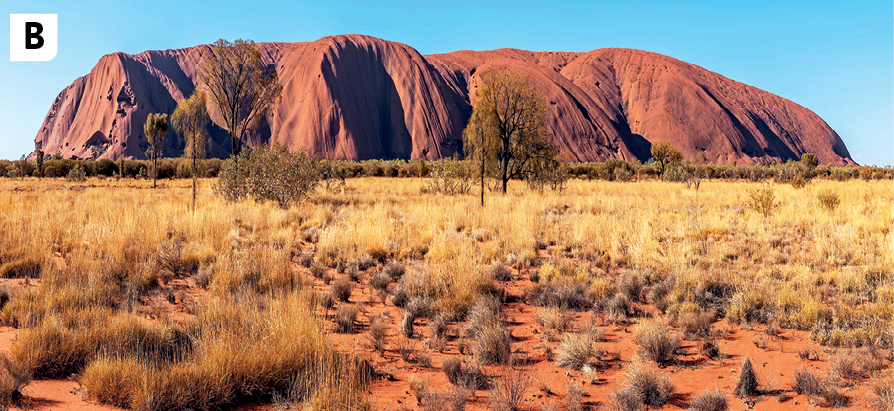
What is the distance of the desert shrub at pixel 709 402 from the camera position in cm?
344

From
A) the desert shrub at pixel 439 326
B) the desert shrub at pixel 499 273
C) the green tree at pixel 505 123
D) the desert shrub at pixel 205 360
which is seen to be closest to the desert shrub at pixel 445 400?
the desert shrub at pixel 205 360

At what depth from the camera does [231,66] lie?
20.8 m

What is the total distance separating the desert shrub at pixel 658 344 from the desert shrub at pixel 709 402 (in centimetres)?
82

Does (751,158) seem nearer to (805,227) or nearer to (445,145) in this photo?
(445,145)

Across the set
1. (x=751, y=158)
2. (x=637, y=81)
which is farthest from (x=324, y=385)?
(x=637, y=81)

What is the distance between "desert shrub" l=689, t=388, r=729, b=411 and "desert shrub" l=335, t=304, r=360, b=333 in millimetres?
3325

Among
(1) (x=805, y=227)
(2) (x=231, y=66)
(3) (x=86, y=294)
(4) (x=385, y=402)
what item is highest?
(2) (x=231, y=66)

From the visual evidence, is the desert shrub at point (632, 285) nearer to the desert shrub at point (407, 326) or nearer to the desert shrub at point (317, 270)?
the desert shrub at point (407, 326)

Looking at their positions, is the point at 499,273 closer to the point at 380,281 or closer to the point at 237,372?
the point at 380,281

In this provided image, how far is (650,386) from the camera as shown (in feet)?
12.0

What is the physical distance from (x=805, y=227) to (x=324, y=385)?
1188 cm

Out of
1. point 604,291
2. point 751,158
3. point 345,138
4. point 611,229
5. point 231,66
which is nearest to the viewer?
point 604,291

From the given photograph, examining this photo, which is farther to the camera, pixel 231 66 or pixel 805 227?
pixel 231 66

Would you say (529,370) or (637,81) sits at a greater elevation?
(637,81)
